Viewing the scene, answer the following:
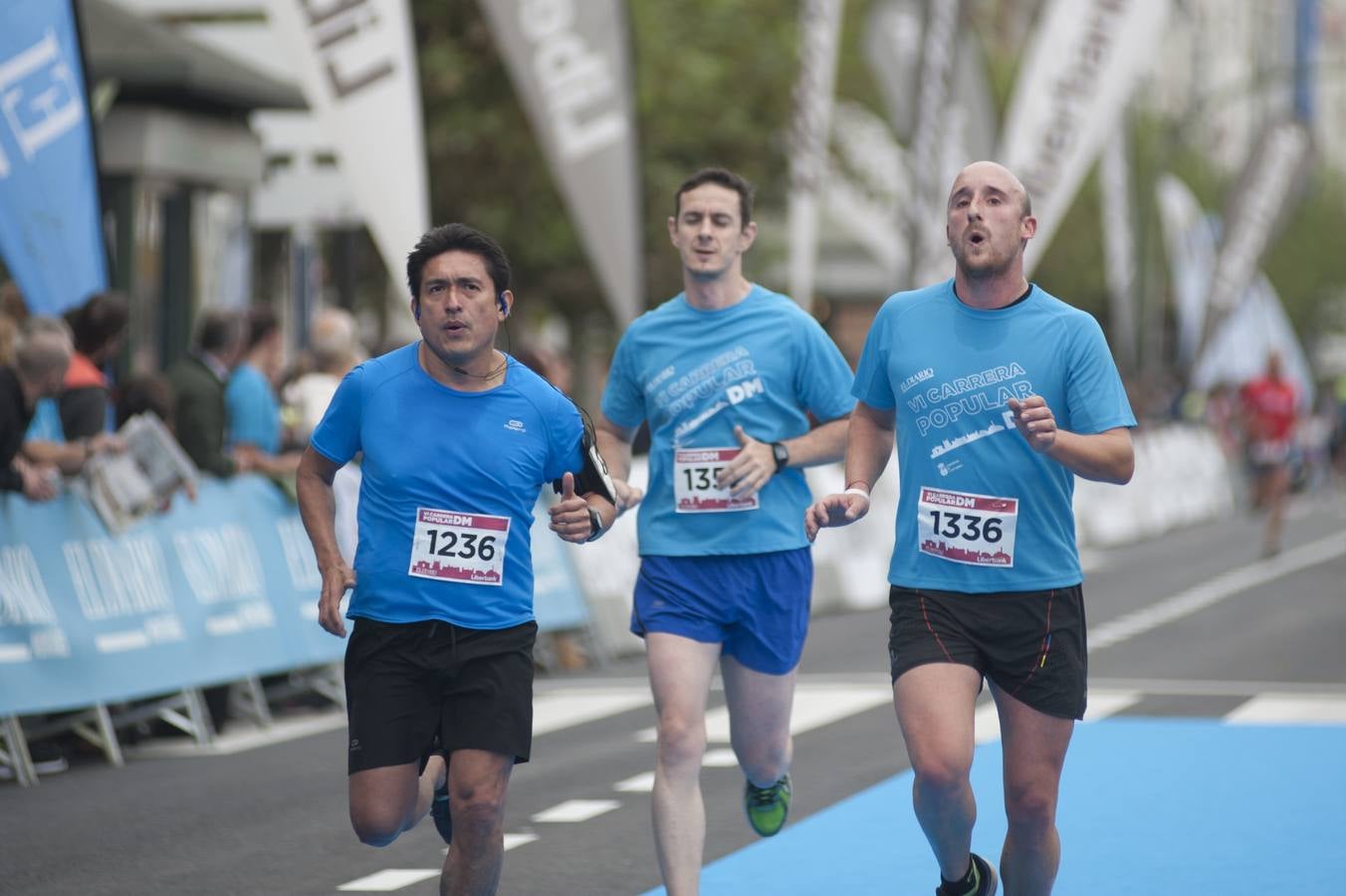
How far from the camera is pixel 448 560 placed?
582 cm

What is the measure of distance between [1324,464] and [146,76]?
3403cm

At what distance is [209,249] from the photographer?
2236 cm

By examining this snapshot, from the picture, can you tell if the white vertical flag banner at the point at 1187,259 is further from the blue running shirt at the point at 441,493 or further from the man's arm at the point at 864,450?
the blue running shirt at the point at 441,493

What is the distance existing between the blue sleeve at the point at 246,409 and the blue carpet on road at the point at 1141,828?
4.05m

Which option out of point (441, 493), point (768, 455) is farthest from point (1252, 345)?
point (441, 493)

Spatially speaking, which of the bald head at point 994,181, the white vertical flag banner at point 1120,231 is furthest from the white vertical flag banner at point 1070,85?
the bald head at point 994,181

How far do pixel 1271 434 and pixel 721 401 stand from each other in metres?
19.0

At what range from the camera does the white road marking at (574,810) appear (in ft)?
29.0

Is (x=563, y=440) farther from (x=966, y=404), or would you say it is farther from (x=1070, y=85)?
(x=1070, y=85)

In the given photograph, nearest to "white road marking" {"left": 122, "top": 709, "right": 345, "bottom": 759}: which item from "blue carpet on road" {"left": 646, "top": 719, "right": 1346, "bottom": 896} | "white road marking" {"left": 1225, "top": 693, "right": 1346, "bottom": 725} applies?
"blue carpet on road" {"left": 646, "top": 719, "right": 1346, "bottom": 896}

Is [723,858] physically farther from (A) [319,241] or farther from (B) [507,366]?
(A) [319,241]

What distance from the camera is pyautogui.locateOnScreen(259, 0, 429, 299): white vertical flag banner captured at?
13977 mm

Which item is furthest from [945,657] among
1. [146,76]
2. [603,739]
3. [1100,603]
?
[1100,603]

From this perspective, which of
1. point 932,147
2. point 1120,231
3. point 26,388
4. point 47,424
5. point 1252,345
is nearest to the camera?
point 26,388
